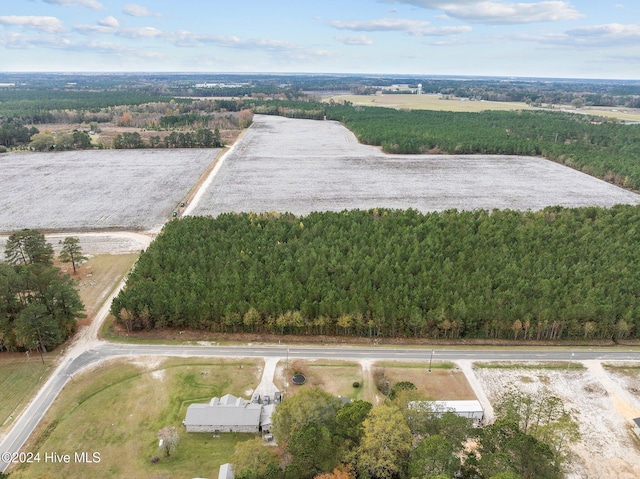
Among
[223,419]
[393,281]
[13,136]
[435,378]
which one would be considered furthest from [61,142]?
[435,378]

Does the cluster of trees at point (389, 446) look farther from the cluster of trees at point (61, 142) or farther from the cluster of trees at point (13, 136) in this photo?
the cluster of trees at point (13, 136)

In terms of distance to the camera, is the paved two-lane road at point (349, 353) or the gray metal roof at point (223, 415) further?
the paved two-lane road at point (349, 353)

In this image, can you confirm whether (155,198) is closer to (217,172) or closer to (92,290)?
(217,172)

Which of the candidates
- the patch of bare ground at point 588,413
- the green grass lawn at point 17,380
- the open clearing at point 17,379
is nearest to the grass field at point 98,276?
the open clearing at point 17,379

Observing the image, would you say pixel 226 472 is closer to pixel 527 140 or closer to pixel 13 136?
pixel 527 140

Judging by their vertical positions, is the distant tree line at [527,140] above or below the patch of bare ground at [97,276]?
above

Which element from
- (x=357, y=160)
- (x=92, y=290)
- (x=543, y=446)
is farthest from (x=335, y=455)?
Answer: (x=357, y=160)

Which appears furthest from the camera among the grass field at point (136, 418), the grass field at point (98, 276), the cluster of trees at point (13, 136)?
the cluster of trees at point (13, 136)
